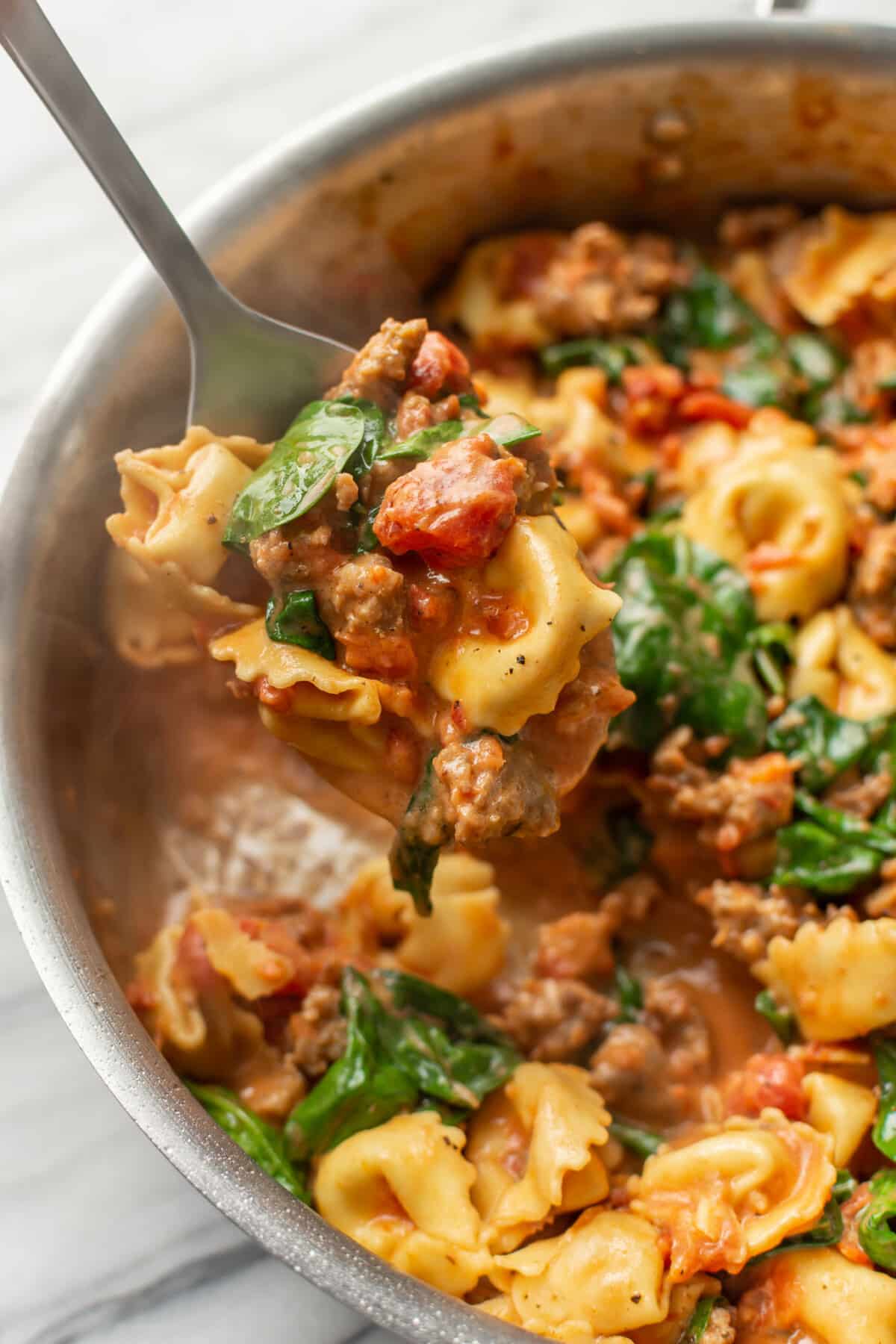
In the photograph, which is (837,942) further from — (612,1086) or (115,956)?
(115,956)

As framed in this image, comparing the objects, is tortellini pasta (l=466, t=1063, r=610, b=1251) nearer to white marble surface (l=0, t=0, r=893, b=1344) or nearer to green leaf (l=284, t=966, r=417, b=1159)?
green leaf (l=284, t=966, r=417, b=1159)

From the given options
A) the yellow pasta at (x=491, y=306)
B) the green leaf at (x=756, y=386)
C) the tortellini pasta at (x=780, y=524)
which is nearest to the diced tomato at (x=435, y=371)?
the tortellini pasta at (x=780, y=524)

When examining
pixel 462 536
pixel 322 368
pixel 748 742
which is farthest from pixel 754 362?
pixel 462 536

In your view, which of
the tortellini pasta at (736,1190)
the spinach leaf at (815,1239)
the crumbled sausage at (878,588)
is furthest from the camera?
the crumbled sausage at (878,588)

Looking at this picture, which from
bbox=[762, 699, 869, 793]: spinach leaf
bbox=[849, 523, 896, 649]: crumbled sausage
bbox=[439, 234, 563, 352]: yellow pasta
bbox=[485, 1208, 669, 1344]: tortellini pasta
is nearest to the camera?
bbox=[485, 1208, 669, 1344]: tortellini pasta

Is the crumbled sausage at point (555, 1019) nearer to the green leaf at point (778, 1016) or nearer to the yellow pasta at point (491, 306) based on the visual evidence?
the green leaf at point (778, 1016)

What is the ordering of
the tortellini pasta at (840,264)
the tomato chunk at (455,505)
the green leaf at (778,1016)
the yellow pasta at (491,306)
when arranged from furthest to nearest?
the yellow pasta at (491,306) → the tortellini pasta at (840,264) → the green leaf at (778,1016) → the tomato chunk at (455,505)

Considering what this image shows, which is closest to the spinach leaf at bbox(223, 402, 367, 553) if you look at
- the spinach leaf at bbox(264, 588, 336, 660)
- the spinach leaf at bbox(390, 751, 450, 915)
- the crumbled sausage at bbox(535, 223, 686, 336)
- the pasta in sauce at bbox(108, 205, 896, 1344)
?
the pasta in sauce at bbox(108, 205, 896, 1344)
